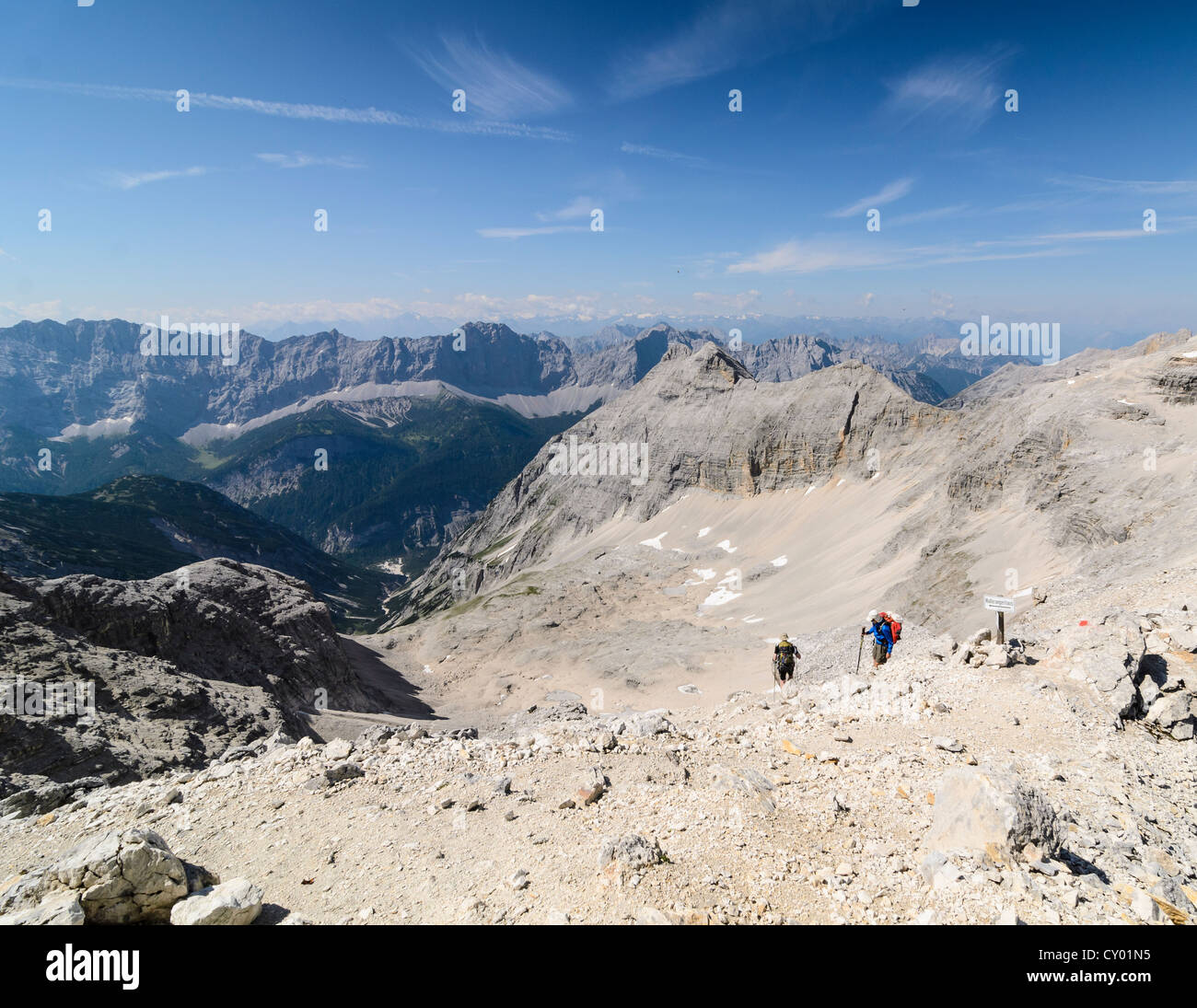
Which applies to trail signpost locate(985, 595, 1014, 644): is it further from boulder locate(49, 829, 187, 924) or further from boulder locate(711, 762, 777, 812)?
boulder locate(49, 829, 187, 924)

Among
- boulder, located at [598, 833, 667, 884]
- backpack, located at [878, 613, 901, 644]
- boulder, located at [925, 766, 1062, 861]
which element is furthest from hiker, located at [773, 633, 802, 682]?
boulder, located at [598, 833, 667, 884]

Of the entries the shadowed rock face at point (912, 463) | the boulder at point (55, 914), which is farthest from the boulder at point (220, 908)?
the shadowed rock face at point (912, 463)

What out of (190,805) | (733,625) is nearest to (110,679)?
(190,805)

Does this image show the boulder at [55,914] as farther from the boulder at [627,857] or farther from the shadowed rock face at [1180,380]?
the shadowed rock face at [1180,380]

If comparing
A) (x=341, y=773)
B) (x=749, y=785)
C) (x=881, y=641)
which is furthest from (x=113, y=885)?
(x=881, y=641)

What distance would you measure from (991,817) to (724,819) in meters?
4.08

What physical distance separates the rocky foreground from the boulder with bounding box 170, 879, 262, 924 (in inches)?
1.3

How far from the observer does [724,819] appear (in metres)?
10.3

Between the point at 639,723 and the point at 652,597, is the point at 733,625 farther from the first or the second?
the point at 639,723

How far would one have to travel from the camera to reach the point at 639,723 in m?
16.7

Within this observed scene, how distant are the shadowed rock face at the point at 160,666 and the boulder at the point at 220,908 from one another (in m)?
9.88
